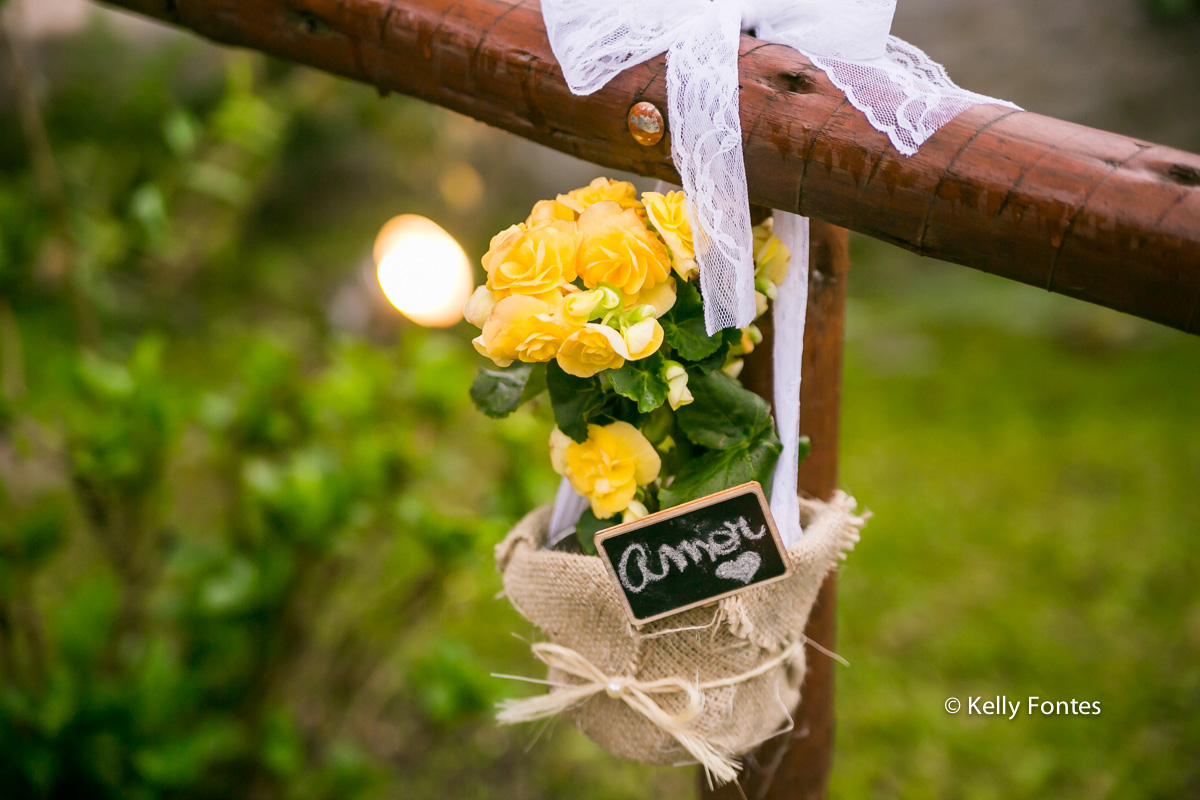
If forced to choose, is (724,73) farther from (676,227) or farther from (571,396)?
(571,396)

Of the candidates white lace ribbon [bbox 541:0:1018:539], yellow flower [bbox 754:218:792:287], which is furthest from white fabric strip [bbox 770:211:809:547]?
white lace ribbon [bbox 541:0:1018:539]

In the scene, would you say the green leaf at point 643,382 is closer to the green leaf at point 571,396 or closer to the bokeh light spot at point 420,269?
the green leaf at point 571,396

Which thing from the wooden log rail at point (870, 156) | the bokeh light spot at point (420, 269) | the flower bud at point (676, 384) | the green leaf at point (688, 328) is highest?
the wooden log rail at point (870, 156)

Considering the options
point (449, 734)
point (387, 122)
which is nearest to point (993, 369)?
point (449, 734)

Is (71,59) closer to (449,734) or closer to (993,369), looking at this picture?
(449,734)

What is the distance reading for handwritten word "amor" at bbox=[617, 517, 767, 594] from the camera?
0.79 meters

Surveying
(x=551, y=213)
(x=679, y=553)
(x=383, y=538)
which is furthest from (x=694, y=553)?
(x=383, y=538)

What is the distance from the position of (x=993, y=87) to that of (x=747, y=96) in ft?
14.9

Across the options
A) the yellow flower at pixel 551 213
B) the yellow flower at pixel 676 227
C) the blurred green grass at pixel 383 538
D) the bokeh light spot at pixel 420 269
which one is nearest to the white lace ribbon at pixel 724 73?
the yellow flower at pixel 676 227

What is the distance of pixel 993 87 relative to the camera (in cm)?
455

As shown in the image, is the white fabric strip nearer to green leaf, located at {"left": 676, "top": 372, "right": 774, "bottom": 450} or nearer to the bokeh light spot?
green leaf, located at {"left": 676, "top": 372, "right": 774, "bottom": 450}

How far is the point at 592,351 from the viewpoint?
735mm

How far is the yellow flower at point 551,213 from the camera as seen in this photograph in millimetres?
809

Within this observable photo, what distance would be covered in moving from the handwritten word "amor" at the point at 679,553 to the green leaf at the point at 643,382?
14cm
